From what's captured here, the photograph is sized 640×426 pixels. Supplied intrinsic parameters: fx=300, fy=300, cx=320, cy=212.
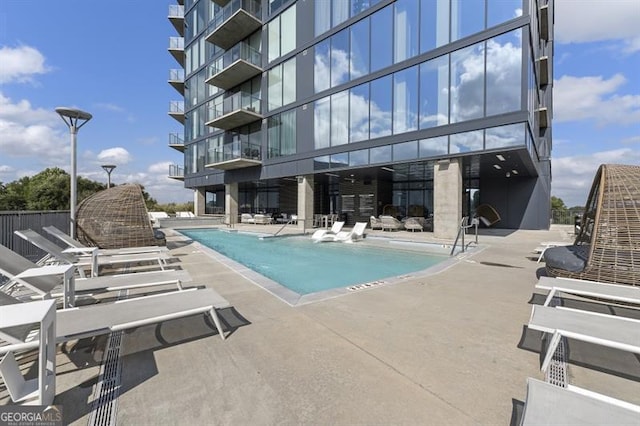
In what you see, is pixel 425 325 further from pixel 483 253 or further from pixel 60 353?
pixel 483 253

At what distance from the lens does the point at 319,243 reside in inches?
516

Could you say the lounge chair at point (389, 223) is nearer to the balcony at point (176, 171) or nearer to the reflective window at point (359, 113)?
the reflective window at point (359, 113)

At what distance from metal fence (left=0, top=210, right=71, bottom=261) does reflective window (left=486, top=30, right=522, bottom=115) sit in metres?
14.8

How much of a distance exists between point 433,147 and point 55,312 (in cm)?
1342

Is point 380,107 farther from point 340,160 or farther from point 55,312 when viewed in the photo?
point 55,312

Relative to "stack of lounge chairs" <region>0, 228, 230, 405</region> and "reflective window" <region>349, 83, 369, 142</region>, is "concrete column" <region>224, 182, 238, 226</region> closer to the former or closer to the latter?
"reflective window" <region>349, 83, 369, 142</region>

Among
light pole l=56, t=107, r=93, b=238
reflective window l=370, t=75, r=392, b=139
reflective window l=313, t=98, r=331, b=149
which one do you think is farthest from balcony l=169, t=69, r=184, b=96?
light pole l=56, t=107, r=93, b=238

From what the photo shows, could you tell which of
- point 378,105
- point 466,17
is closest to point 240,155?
point 378,105

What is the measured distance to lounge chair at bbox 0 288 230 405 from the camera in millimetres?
2000

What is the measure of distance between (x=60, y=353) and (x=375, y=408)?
2.93 metres

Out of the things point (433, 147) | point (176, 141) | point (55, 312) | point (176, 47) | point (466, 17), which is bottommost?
point (55, 312)

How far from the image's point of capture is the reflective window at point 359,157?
15.8m

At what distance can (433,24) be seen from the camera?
43.1 ft

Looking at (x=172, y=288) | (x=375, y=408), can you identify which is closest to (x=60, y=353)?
(x=172, y=288)
